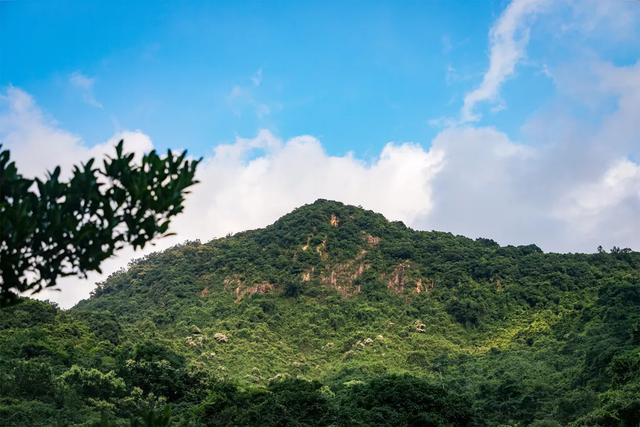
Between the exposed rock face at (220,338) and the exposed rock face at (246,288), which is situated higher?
the exposed rock face at (246,288)

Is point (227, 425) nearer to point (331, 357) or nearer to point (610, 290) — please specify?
point (331, 357)

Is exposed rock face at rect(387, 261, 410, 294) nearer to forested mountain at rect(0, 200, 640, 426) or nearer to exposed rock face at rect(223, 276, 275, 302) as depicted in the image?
forested mountain at rect(0, 200, 640, 426)

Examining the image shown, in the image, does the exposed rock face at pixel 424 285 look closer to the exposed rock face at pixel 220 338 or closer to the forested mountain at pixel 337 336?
the forested mountain at pixel 337 336

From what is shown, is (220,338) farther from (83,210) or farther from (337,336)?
(83,210)

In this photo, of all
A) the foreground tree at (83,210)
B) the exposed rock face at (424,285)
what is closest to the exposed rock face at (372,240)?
the exposed rock face at (424,285)

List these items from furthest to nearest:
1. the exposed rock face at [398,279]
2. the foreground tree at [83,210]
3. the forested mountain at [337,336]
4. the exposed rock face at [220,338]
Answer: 1. the exposed rock face at [398,279]
2. the exposed rock face at [220,338]
3. the forested mountain at [337,336]
4. the foreground tree at [83,210]

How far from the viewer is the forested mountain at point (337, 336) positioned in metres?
27.9

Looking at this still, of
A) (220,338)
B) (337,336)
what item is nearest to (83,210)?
(220,338)

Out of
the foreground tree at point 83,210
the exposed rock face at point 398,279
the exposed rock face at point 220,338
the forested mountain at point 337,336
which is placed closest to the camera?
the foreground tree at point 83,210

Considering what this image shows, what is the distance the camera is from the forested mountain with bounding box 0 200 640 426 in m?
27.9

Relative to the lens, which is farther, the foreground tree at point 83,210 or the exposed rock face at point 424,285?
the exposed rock face at point 424,285

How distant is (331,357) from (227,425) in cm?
2492

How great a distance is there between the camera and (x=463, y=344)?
171 ft

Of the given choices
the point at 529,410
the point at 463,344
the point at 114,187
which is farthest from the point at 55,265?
the point at 463,344
